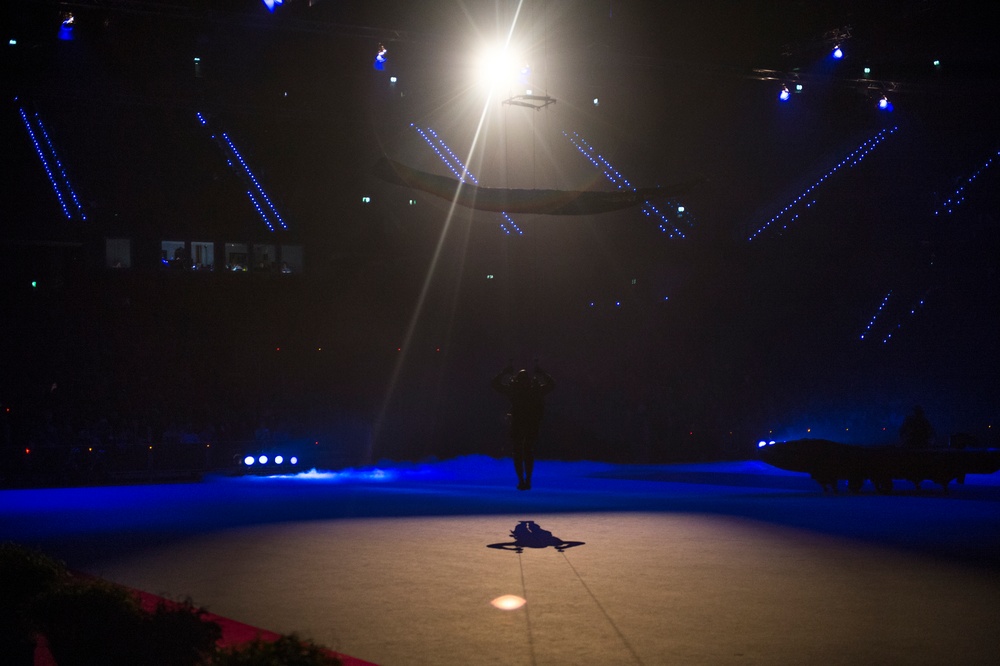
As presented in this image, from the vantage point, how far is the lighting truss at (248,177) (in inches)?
864

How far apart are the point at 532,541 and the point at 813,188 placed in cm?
1700

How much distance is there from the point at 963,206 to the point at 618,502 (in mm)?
15091

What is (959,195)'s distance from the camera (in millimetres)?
21344

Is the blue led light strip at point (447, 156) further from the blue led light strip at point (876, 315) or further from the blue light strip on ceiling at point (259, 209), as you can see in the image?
the blue led light strip at point (876, 315)

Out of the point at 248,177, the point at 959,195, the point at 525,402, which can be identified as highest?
the point at 248,177

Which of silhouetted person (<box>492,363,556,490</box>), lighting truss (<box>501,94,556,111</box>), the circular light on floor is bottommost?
the circular light on floor

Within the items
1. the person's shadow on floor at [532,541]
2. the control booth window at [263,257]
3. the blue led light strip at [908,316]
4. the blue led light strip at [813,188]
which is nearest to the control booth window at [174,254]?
the control booth window at [263,257]

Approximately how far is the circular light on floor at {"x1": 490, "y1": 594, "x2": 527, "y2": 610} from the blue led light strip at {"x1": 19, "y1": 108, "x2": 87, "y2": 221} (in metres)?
18.0

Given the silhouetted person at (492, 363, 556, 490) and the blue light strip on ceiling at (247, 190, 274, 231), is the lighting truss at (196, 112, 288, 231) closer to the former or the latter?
the blue light strip on ceiling at (247, 190, 274, 231)

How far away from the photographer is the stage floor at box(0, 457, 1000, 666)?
407cm

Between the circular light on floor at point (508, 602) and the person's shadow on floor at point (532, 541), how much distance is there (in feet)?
5.32

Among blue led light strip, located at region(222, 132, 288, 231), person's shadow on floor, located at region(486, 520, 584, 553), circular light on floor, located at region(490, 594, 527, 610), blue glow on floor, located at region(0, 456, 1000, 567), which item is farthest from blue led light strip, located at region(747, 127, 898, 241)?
circular light on floor, located at region(490, 594, 527, 610)

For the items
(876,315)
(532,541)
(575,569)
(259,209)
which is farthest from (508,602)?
(876,315)

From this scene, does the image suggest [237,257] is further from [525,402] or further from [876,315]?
[876,315]
